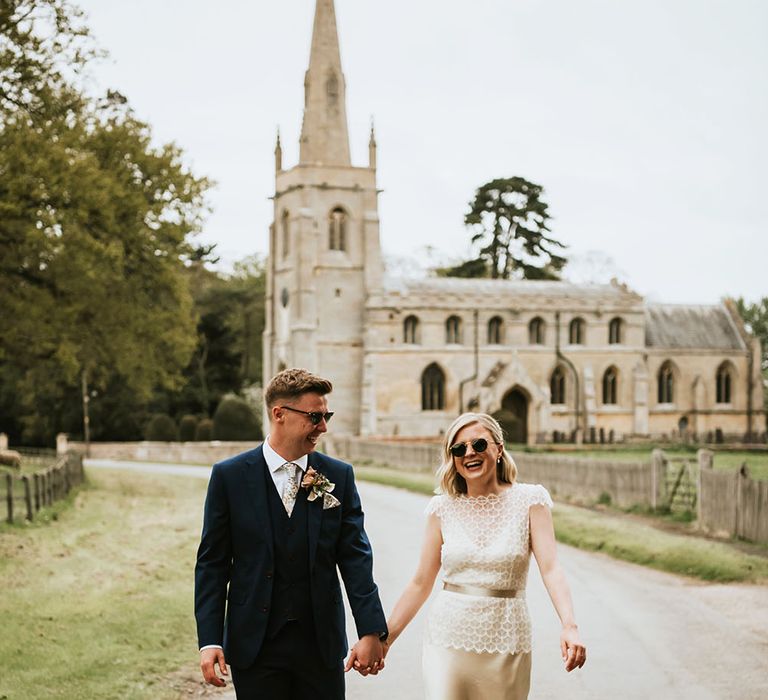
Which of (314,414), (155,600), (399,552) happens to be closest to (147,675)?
(155,600)

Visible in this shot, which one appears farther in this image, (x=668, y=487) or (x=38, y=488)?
(x=668, y=487)

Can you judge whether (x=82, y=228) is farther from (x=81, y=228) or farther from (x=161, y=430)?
(x=161, y=430)

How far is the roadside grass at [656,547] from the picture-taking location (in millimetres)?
15242

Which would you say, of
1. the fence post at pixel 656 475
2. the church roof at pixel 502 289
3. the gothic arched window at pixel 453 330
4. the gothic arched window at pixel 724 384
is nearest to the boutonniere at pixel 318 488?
the fence post at pixel 656 475

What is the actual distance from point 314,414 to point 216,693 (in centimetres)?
398

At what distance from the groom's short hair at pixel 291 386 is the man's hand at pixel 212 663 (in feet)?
3.75

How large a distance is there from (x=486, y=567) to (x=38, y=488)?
19247mm

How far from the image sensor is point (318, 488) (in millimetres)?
5375

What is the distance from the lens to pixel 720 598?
13.3 meters

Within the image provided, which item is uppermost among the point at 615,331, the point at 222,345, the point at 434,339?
the point at 615,331

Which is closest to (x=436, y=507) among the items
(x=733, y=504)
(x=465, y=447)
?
(x=465, y=447)

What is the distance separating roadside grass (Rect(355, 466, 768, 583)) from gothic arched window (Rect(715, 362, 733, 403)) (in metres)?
48.5

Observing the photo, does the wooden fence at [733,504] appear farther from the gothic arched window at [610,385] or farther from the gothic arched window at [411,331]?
the gothic arched window at [610,385]

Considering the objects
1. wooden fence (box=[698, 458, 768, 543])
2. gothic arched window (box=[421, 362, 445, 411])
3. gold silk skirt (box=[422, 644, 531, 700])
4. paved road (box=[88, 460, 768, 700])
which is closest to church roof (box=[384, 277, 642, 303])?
gothic arched window (box=[421, 362, 445, 411])
